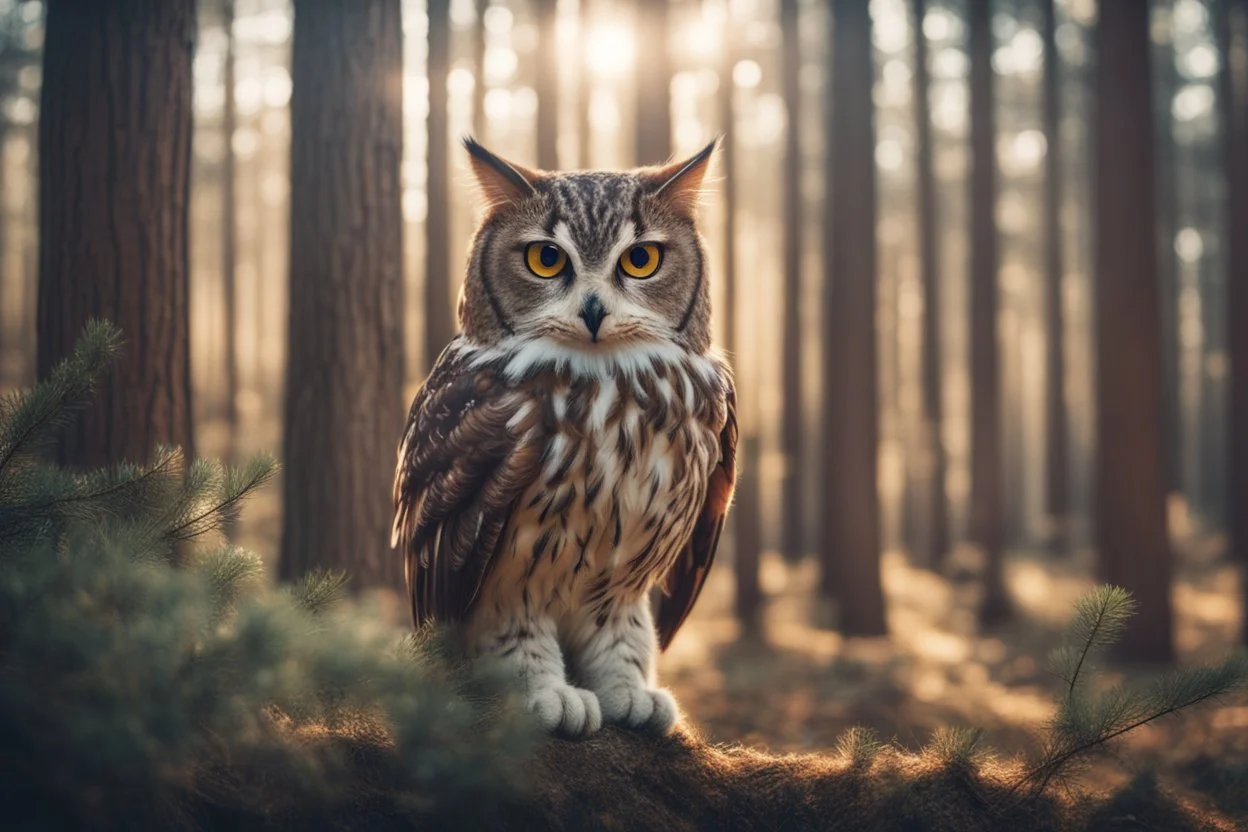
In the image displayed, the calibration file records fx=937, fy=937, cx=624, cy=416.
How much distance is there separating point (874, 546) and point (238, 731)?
809 centimetres

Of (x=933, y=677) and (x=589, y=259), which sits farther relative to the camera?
(x=933, y=677)

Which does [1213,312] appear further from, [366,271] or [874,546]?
[366,271]

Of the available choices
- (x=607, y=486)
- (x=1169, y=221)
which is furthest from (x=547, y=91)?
(x=1169, y=221)

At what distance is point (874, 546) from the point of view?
9.30m

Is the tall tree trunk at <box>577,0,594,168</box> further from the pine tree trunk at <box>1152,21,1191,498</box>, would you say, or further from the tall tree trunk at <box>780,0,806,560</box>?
the pine tree trunk at <box>1152,21,1191,498</box>

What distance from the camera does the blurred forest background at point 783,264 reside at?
3840 millimetres

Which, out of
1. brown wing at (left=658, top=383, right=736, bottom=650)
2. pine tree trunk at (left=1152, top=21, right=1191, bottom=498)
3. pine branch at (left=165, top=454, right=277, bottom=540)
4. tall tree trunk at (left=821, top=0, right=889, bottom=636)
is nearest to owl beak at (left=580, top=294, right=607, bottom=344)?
brown wing at (left=658, top=383, right=736, bottom=650)

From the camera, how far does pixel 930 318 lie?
13.1 m

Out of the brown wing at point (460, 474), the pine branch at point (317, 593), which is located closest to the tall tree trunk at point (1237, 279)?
the brown wing at point (460, 474)

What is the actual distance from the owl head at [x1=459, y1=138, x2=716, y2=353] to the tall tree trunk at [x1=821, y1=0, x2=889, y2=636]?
239 inches

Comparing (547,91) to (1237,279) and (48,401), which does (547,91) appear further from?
(1237,279)

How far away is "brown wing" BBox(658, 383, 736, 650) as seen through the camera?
11.0 ft

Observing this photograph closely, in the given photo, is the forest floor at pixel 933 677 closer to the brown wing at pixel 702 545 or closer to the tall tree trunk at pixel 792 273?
the brown wing at pixel 702 545

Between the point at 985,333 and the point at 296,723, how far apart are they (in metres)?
9.53
